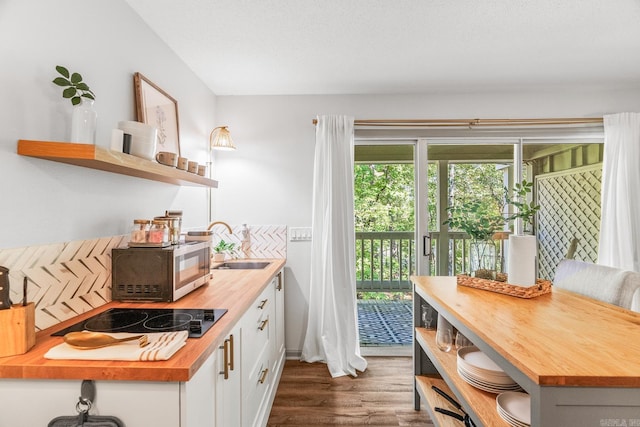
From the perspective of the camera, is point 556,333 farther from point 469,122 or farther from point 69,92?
point 469,122

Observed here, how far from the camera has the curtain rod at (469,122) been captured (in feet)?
9.73

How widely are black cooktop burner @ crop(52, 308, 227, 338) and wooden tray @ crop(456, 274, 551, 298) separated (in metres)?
1.37

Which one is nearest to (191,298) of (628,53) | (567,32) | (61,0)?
(61,0)

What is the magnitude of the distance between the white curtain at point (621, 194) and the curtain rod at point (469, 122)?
7.9 inches

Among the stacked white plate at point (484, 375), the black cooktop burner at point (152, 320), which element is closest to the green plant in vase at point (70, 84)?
the black cooktop burner at point (152, 320)

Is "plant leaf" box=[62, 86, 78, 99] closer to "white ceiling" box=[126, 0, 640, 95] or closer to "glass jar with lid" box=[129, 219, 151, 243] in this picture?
"glass jar with lid" box=[129, 219, 151, 243]

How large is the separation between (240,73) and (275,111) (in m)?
0.53

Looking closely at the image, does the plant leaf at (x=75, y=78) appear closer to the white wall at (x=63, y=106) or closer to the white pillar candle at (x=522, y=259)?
the white wall at (x=63, y=106)

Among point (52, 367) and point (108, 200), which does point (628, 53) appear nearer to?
point (108, 200)

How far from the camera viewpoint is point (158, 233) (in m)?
1.65

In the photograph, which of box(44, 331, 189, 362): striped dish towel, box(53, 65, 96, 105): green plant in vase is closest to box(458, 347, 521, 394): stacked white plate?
box(44, 331, 189, 362): striped dish towel

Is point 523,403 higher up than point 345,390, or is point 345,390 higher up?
point 523,403

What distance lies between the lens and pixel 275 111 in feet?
10.3

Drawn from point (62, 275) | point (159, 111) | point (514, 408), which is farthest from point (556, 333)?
point (159, 111)
